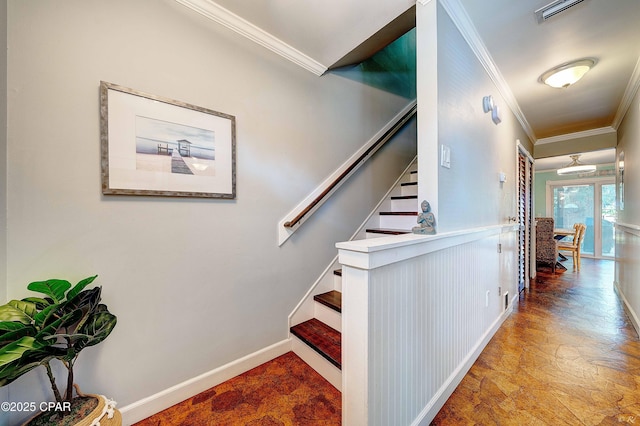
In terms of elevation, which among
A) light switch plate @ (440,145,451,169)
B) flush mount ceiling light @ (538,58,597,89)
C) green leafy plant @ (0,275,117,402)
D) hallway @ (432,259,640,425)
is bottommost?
hallway @ (432,259,640,425)

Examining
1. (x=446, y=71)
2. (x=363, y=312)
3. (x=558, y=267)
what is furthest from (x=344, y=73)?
(x=558, y=267)

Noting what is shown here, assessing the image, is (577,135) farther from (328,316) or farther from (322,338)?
(322,338)

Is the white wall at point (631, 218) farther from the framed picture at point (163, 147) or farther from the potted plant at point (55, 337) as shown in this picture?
the potted plant at point (55, 337)

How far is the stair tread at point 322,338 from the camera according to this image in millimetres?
1522

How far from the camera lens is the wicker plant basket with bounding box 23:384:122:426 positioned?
3.04 ft

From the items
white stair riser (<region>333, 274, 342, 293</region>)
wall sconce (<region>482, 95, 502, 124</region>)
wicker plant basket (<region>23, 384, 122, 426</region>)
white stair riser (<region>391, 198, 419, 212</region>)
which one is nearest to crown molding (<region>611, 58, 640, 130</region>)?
wall sconce (<region>482, 95, 502, 124</region>)

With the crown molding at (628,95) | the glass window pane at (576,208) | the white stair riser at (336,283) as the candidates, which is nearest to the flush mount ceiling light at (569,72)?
the crown molding at (628,95)

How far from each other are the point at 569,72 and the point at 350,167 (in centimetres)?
204

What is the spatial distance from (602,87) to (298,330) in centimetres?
389

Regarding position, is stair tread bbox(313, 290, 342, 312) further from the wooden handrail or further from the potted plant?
the potted plant

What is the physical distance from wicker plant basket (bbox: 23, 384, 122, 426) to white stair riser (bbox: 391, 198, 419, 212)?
101 inches

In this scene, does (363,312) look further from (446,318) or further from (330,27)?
(330,27)

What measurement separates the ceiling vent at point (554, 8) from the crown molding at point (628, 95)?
135 cm

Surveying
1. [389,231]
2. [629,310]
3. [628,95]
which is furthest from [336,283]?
[628,95]
